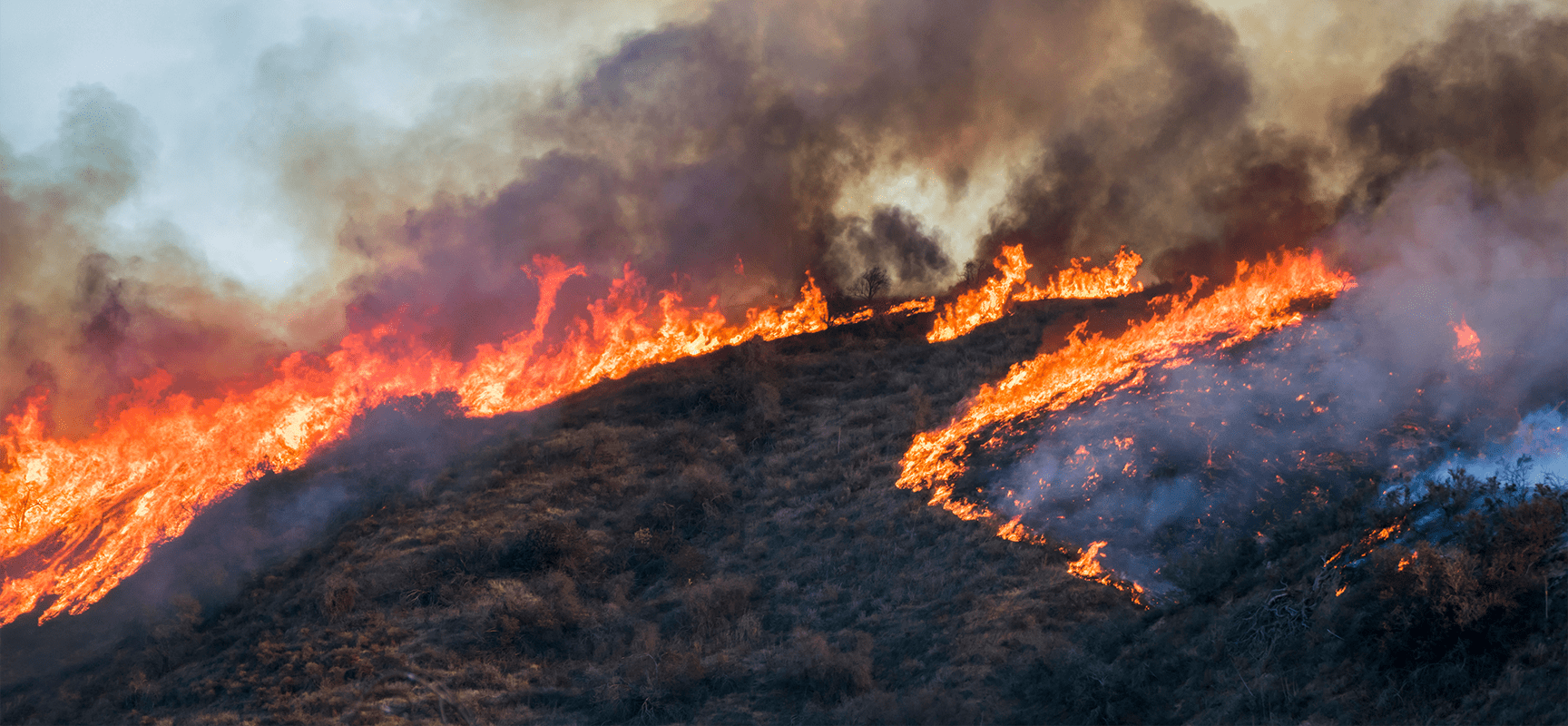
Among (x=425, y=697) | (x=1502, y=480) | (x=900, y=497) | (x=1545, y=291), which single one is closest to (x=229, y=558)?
(x=425, y=697)

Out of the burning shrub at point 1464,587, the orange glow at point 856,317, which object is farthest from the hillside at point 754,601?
the orange glow at point 856,317

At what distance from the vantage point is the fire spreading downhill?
24188mm

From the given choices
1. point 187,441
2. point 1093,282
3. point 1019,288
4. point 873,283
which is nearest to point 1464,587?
point 1093,282

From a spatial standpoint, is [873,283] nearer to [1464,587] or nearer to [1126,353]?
[1126,353]

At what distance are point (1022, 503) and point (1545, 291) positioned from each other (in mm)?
11038

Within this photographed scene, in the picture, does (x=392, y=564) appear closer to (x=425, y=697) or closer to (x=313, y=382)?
(x=425, y=697)

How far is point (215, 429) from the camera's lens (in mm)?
25656

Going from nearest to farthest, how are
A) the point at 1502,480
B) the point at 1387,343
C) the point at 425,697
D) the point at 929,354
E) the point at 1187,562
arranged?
the point at 1502,480
the point at 1187,562
the point at 425,697
the point at 1387,343
the point at 929,354

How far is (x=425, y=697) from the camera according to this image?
1706 cm

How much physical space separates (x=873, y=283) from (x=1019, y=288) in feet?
19.9

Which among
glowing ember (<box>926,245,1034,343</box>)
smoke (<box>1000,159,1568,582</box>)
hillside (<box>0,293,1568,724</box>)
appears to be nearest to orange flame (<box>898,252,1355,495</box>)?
smoke (<box>1000,159,1568,582</box>)

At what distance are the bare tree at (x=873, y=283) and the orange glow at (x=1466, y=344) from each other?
22999 mm

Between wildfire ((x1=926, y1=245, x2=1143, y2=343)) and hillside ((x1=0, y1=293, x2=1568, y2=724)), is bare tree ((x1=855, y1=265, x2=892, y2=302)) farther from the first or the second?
hillside ((x1=0, y1=293, x2=1568, y2=724))

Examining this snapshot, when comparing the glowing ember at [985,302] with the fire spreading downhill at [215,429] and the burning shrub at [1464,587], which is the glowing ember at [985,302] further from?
the burning shrub at [1464,587]
